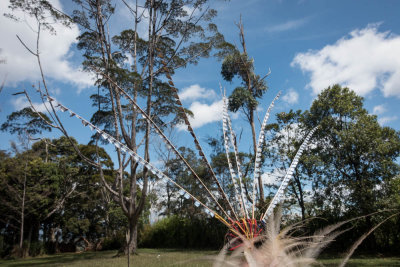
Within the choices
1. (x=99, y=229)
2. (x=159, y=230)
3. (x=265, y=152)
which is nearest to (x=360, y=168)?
(x=265, y=152)

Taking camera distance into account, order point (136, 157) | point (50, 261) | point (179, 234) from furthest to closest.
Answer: point (179, 234), point (50, 261), point (136, 157)

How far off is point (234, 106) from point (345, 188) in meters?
5.73

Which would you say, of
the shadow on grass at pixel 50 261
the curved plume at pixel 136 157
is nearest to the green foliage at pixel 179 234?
the shadow on grass at pixel 50 261

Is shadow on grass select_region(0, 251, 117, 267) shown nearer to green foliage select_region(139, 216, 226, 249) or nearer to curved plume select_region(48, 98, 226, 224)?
green foliage select_region(139, 216, 226, 249)

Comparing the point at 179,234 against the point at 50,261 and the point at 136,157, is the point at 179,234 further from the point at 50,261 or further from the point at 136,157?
the point at 136,157

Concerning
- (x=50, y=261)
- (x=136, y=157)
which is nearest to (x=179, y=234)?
(x=50, y=261)

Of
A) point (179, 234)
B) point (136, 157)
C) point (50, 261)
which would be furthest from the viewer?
point (179, 234)

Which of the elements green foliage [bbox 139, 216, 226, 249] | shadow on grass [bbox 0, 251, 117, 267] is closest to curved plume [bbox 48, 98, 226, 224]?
shadow on grass [bbox 0, 251, 117, 267]

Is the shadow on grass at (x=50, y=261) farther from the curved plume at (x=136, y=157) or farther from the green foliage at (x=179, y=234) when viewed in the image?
the curved plume at (x=136, y=157)

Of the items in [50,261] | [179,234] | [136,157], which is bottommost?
[50,261]

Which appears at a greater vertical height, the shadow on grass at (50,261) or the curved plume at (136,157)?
the curved plume at (136,157)

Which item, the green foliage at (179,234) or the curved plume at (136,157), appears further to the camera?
the green foliage at (179,234)

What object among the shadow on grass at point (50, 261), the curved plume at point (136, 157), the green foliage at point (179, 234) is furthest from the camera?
the green foliage at point (179, 234)

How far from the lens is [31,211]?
13875 mm
